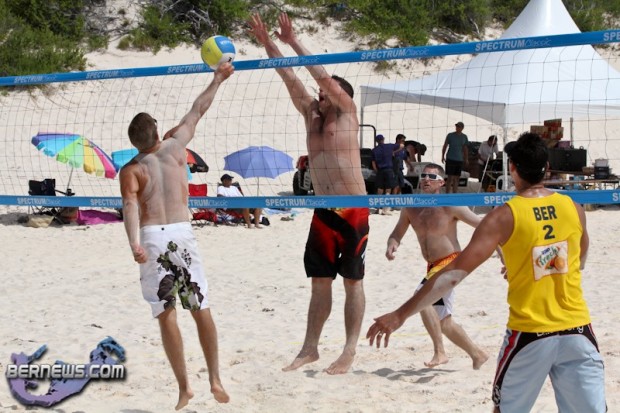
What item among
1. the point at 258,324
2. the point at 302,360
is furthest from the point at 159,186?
the point at 258,324

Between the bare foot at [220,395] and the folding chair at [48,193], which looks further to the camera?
the folding chair at [48,193]

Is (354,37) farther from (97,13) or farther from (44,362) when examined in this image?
(44,362)

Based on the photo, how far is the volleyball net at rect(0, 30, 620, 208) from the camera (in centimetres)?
530

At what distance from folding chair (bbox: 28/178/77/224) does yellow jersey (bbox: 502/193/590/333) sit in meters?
9.58

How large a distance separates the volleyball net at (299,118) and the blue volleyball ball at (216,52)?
17.0 inches

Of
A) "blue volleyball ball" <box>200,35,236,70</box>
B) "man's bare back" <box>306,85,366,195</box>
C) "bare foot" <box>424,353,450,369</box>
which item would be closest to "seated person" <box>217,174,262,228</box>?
"bare foot" <box>424,353,450,369</box>

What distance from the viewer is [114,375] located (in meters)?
5.39

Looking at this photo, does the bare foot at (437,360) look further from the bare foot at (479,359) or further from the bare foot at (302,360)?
the bare foot at (302,360)

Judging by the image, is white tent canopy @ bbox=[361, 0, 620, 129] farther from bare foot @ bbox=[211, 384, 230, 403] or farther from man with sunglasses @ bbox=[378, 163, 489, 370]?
bare foot @ bbox=[211, 384, 230, 403]

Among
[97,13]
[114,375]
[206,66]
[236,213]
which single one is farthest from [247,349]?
[97,13]

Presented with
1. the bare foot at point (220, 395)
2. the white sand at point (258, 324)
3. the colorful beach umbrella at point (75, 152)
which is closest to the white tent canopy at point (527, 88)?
the white sand at point (258, 324)

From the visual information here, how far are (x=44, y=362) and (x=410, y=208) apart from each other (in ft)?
7.78

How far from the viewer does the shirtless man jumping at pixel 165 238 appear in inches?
177

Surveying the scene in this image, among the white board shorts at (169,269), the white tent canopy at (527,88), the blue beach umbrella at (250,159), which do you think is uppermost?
the white tent canopy at (527,88)
